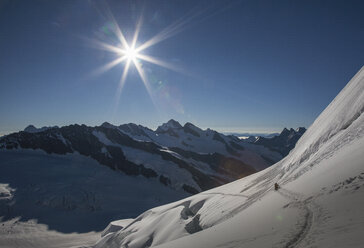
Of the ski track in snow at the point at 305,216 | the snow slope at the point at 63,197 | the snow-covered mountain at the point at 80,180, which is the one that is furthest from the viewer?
the snow-covered mountain at the point at 80,180

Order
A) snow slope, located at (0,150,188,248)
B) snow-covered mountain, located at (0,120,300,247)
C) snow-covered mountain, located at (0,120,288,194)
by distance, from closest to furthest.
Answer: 1. snow slope, located at (0,150,188,248)
2. snow-covered mountain, located at (0,120,300,247)
3. snow-covered mountain, located at (0,120,288,194)

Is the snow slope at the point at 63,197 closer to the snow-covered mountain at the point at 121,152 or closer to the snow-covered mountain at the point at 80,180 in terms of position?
the snow-covered mountain at the point at 80,180

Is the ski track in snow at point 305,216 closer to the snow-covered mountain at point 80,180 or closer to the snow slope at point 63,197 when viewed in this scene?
the snow slope at point 63,197

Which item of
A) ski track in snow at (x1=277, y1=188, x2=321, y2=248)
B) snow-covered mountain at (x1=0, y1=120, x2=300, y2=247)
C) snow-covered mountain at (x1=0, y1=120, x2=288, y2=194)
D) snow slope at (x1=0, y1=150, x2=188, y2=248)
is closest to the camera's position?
ski track in snow at (x1=277, y1=188, x2=321, y2=248)

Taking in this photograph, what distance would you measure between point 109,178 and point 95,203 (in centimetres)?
3523

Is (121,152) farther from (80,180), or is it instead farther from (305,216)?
(305,216)

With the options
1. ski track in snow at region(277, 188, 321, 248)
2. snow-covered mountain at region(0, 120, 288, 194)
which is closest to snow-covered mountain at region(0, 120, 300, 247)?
snow-covered mountain at region(0, 120, 288, 194)

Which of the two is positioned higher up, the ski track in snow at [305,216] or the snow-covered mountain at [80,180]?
the snow-covered mountain at [80,180]

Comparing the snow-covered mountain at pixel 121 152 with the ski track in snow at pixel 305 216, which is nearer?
the ski track in snow at pixel 305 216

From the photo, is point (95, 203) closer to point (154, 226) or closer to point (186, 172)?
point (186, 172)

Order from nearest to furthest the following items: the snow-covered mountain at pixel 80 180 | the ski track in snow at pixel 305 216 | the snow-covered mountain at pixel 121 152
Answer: the ski track in snow at pixel 305 216 → the snow-covered mountain at pixel 80 180 → the snow-covered mountain at pixel 121 152

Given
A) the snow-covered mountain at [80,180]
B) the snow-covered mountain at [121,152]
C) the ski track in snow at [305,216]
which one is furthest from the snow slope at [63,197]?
the ski track in snow at [305,216]

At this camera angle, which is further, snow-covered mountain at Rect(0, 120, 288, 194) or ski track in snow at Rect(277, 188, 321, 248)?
snow-covered mountain at Rect(0, 120, 288, 194)

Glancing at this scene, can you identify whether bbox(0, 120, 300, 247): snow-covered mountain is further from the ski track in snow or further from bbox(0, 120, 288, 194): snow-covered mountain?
the ski track in snow
